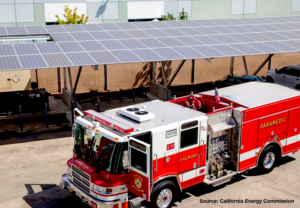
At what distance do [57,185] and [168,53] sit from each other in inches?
350

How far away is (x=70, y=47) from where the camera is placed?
62.0 ft

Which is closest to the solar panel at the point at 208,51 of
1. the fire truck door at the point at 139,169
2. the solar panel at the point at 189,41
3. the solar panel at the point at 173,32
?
the solar panel at the point at 189,41

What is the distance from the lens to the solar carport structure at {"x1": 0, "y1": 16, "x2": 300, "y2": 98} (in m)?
17.5

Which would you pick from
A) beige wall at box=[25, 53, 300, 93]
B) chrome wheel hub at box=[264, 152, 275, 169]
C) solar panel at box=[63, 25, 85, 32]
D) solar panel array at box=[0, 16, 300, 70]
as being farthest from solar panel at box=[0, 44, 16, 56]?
chrome wheel hub at box=[264, 152, 275, 169]

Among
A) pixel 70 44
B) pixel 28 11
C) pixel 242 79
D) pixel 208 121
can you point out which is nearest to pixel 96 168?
pixel 208 121

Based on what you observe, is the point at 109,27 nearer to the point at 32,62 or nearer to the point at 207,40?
the point at 207,40

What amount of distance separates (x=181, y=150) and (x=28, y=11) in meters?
23.2

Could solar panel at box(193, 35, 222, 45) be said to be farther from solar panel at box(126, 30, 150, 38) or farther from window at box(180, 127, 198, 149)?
window at box(180, 127, 198, 149)

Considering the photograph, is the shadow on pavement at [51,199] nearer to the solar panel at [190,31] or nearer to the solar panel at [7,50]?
the solar panel at [7,50]

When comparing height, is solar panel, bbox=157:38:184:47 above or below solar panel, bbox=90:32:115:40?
below

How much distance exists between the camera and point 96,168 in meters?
10.1

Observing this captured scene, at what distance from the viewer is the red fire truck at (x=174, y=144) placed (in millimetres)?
9922

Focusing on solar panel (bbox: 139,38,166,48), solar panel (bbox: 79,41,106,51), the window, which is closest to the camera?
the window

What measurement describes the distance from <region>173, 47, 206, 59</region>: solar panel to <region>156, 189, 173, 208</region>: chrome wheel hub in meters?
9.17
